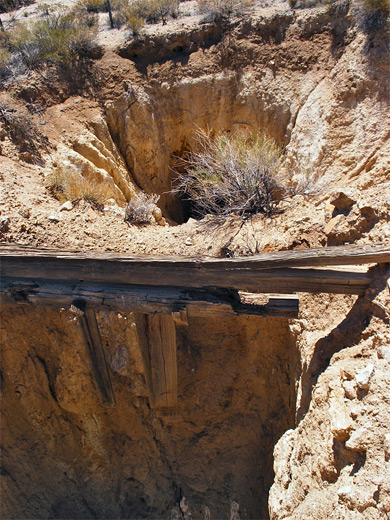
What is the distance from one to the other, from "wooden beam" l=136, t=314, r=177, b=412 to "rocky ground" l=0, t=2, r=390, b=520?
1.54ft

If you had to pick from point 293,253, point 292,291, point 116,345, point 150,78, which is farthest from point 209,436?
point 150,78

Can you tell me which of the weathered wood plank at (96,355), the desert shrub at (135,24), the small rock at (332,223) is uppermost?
the desert shrub at (135,24)

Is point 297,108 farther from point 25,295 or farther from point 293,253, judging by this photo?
point 25,295

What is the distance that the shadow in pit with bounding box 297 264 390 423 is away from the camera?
285 centimetres

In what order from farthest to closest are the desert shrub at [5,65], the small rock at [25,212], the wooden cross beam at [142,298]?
the desert shrub at [5,65] < the small rock at [25,212] < the wooden cross beam at [142,298]

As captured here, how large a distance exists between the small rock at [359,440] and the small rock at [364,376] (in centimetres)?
27

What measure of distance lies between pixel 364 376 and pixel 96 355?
281cm

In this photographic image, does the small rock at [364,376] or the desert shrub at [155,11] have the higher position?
the desert shrub at [155,11]

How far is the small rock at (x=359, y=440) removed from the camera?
85.6 inches

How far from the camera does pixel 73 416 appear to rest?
15.6ft

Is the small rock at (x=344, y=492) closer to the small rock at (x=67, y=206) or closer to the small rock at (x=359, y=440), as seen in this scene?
the small rock at (x=359, y=440)

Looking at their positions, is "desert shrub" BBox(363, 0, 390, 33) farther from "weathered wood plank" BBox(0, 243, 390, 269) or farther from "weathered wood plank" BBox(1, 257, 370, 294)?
"weathered wood plank" BBox(1, 257, 370, 294)

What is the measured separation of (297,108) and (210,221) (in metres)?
2.90

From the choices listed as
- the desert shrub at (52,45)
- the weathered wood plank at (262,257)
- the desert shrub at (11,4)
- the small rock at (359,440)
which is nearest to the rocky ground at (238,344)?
the small rock at (359,440)
